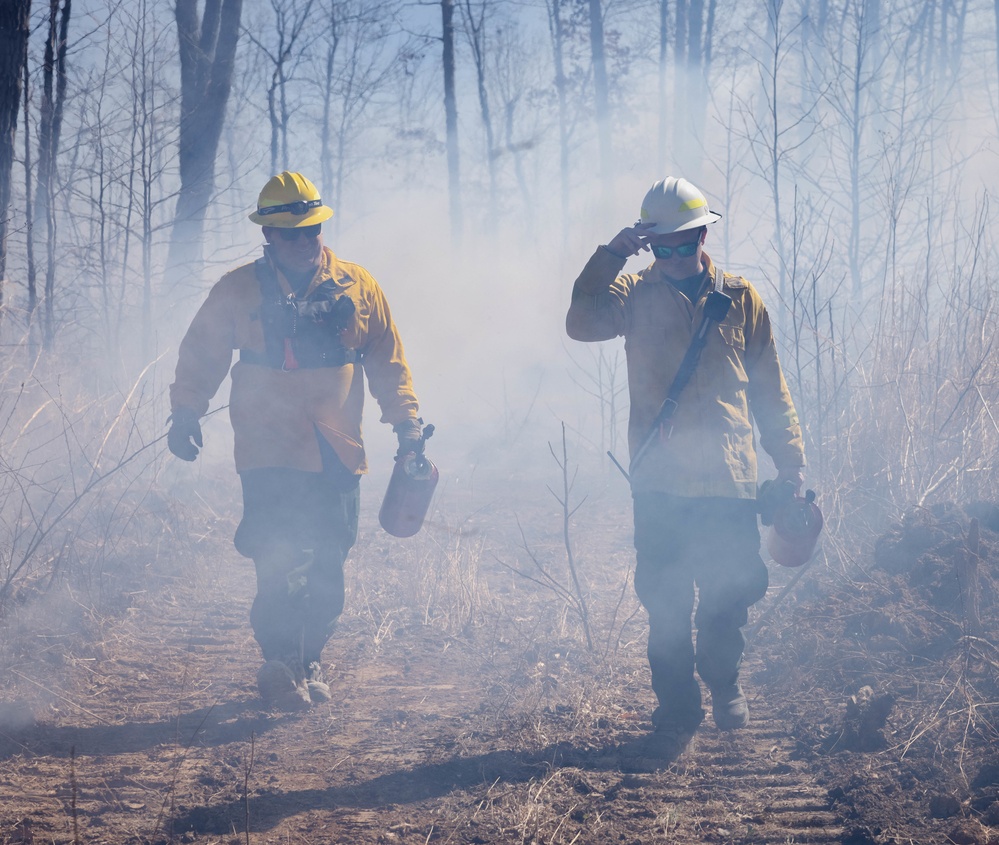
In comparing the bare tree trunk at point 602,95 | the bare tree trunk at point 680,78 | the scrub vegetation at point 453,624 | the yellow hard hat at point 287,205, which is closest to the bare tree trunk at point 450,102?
the bare tree trunk at point 602,95

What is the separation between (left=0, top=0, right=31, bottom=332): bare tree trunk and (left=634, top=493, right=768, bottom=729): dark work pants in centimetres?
395

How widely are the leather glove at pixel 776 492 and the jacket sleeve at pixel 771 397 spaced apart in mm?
47

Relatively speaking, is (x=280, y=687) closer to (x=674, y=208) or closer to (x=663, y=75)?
(x=674, y=208)

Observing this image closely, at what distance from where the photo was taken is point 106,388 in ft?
27.7

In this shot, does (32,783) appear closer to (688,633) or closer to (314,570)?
(314,570)

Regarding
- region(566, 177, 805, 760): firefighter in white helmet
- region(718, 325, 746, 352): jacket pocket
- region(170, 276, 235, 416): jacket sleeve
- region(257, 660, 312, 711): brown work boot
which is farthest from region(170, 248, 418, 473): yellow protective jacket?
region(718, 325, 746, 352): jacket pocket

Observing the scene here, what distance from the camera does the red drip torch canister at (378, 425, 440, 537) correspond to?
393 cm

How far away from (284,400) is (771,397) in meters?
2.03

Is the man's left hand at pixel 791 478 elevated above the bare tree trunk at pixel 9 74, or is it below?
below

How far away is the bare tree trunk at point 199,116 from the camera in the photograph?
9.53m

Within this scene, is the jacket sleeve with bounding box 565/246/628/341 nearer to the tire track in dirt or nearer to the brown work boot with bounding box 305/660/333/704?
the tire track in dirt

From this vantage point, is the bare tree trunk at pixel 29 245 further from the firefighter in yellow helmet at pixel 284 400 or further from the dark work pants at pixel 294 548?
the dark work pants at pixel 294 548

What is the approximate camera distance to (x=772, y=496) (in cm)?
337

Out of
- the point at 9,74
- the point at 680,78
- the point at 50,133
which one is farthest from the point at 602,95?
the point at 9,74
